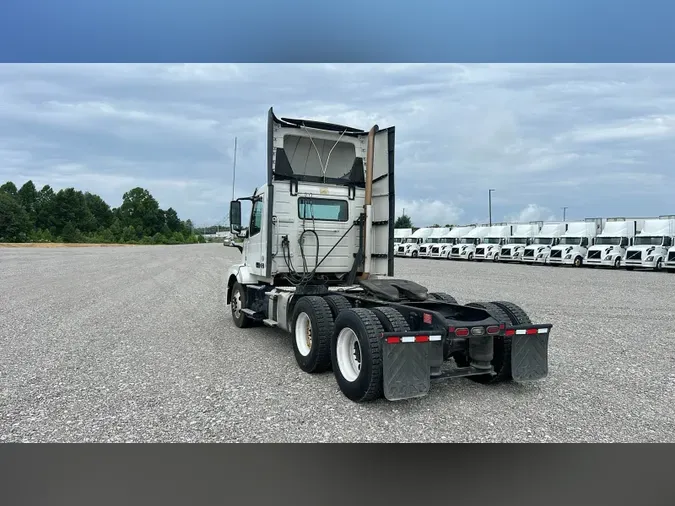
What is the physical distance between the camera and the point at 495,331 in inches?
200

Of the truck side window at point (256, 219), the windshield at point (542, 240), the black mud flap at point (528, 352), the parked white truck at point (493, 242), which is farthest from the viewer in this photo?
the parked white truck at point (493, 242)

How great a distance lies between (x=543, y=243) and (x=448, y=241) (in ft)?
33.1

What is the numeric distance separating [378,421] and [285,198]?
13.7 feet

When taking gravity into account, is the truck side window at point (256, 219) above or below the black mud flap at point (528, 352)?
above

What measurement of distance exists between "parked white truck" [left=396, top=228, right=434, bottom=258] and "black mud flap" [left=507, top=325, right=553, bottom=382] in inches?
1538

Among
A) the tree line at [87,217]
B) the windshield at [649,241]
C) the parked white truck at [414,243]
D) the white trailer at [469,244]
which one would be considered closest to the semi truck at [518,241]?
the white trailer at [469,244]

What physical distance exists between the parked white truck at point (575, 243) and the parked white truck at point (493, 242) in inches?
195

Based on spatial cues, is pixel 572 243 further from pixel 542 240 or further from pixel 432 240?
pixel 432 240

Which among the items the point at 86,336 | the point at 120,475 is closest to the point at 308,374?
the point at 120,475

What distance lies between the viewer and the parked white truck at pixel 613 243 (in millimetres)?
27078

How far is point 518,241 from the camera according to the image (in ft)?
112

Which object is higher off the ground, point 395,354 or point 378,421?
point 395,354

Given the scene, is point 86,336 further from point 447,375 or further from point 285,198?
point 447,375

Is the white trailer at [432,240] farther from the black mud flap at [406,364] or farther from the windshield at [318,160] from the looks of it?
the black mud flap at [406,364]
